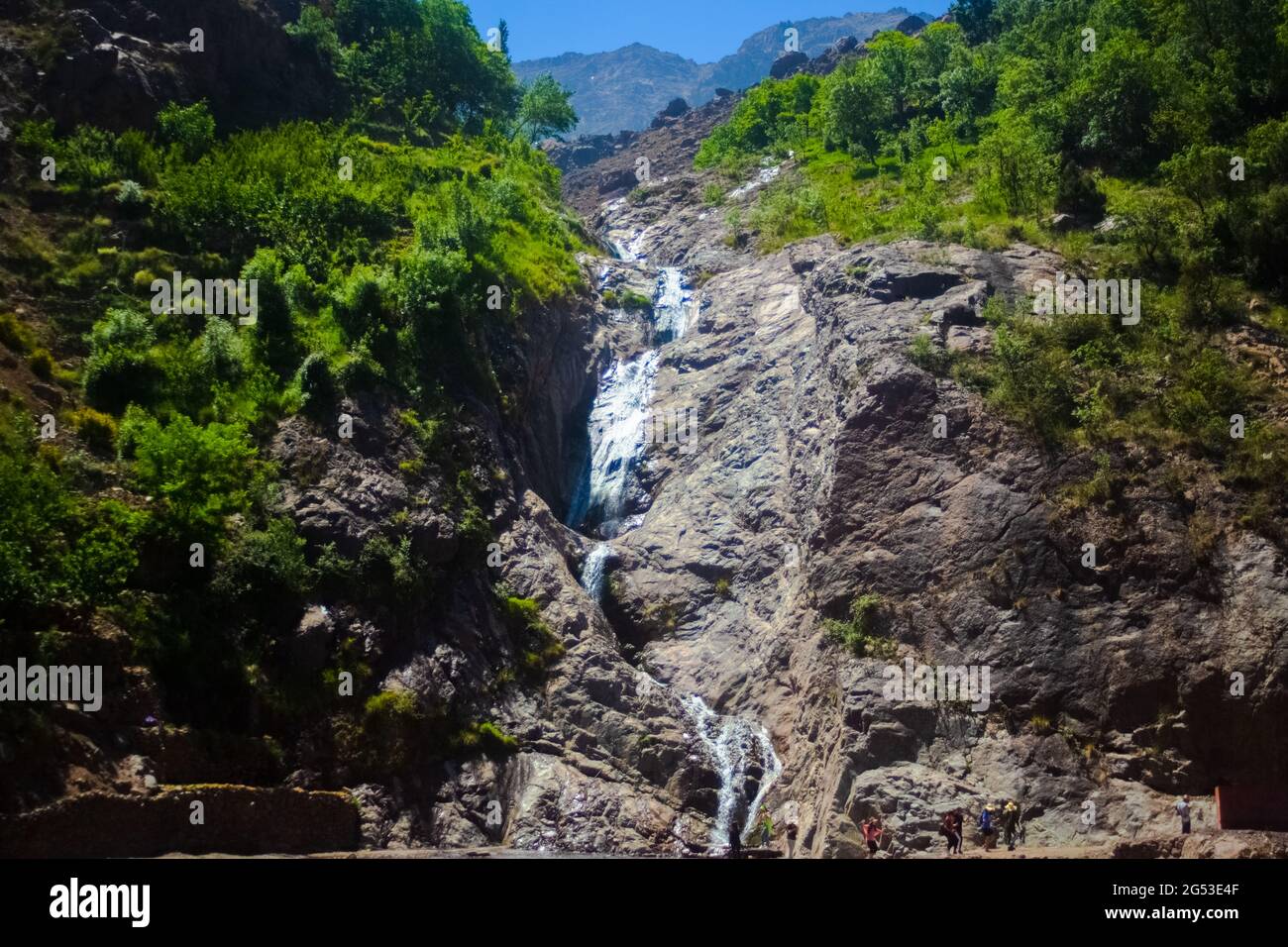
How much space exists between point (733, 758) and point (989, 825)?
8765mm

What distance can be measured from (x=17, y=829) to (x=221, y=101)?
40785mm

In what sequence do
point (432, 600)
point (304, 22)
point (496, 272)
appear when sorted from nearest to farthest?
point (432, 600), point (496, 272), point (304, 22)

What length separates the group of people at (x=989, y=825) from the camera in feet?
85.2

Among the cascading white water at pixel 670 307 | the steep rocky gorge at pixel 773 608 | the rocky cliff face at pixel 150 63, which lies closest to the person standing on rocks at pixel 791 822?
the steep rocky gorge at pixel 773 608

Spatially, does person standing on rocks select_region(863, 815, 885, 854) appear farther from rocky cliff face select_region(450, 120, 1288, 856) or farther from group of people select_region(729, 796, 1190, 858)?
rocky cliff face select_region(450, 120, 1288, 856)

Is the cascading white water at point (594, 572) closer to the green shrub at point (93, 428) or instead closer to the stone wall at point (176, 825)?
the stone wall at point (176, 825)

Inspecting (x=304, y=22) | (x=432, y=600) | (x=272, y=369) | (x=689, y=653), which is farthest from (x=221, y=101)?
(x=689, y=653)

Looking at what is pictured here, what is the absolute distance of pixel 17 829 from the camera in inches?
742

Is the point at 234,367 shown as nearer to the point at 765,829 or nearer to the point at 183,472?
the point at 183,472

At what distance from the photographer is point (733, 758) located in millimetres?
32594

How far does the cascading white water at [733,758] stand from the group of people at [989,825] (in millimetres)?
6419

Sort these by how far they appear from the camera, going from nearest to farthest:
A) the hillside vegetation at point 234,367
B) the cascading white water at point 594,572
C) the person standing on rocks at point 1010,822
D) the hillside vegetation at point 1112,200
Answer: the hillside vegetation at point 234,367
the person standing on rocks at point 1010,822
the hillside vegetation at point 1112,200
the cascading white water at point 594,572

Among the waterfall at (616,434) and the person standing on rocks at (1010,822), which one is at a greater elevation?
the waterfall at (616,434)
